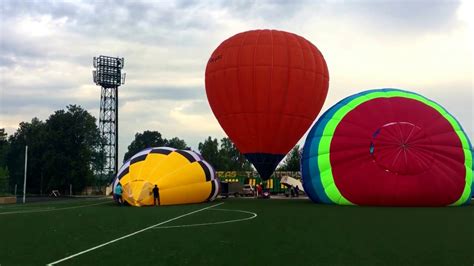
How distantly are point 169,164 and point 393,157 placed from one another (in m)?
8.95

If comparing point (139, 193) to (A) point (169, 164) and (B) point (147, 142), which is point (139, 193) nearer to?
(A) point (169, 164)

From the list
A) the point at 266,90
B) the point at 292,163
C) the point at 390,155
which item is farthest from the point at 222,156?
the point at 390,155

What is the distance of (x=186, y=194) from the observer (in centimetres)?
1956

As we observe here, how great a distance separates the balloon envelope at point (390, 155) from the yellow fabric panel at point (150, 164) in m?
6.31

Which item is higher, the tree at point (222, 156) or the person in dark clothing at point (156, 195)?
the tree at point (222, 156)

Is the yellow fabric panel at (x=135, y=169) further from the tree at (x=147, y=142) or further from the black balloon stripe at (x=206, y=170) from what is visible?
the tree at (x=147, y=142)

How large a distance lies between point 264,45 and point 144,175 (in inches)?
341

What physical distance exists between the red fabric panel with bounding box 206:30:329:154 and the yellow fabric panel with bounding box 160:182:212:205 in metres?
3.42

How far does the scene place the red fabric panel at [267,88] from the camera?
21828mm

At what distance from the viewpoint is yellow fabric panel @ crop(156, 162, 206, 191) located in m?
18.5

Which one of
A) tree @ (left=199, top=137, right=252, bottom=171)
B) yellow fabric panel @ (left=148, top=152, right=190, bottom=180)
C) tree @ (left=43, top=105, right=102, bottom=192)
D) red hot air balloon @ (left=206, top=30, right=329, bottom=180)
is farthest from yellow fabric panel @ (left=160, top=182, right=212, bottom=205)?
tree @ (left=199, top=137, right=252, bottom=171)

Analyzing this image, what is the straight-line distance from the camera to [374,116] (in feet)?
60.7

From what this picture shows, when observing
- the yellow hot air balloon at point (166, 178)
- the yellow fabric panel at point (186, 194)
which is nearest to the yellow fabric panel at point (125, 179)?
the yellow hot air balloon at point (166, 178)

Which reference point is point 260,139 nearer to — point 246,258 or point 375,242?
point 375,242
